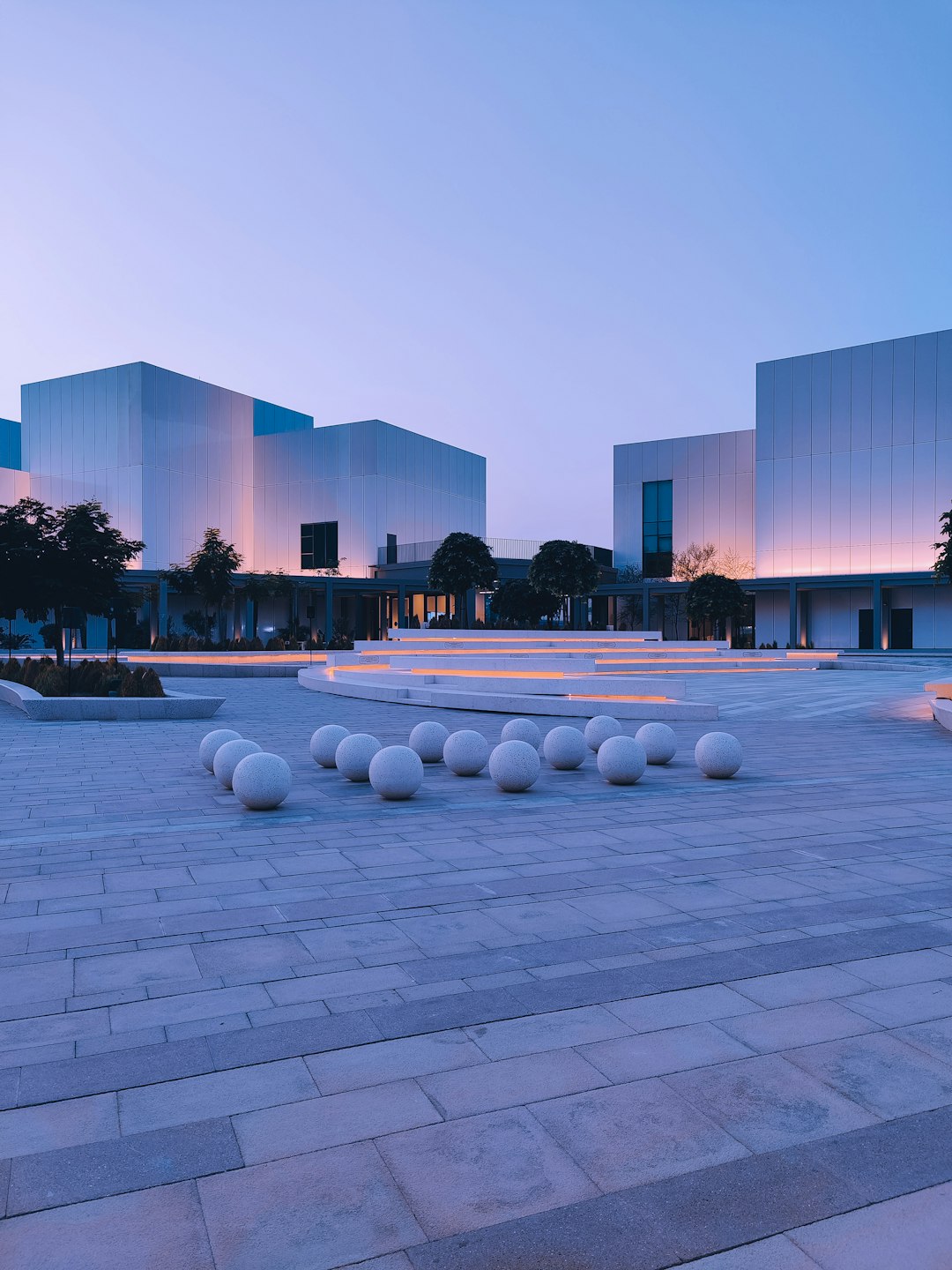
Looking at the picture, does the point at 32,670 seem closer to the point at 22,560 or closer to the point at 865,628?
the point at 22,560

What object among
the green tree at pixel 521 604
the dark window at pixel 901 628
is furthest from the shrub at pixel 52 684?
the dark window at pixel 901 628

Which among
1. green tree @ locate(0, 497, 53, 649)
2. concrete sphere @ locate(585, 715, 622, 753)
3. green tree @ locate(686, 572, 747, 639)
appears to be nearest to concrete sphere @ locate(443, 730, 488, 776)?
concrete sphere @ locate(585, 715, 622, 753)

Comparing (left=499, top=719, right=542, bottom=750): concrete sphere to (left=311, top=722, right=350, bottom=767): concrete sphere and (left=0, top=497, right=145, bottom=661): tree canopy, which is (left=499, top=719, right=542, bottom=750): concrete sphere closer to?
(left=311, top=722, right=350, bottom=767): concrete sphere

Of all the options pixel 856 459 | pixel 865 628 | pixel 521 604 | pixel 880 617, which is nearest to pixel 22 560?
pixel 521 604

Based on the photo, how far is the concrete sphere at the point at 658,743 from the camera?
12.5m

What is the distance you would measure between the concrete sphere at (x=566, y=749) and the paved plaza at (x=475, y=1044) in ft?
9.85

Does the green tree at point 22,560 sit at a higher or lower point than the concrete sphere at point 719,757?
higher

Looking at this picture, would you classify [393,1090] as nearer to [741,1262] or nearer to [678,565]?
[741,1262]

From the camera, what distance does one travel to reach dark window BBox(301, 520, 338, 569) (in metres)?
65.9

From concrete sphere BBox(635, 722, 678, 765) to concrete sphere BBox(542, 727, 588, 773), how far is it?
864 mm

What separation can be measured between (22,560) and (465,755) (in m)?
21.1

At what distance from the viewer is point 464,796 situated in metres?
10.3

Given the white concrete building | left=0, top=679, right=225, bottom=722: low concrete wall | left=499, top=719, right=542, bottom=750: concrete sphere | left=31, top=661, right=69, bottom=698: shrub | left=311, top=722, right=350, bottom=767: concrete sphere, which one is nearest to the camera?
left=311, top=722, right=350, bottom=767: concrete sphere

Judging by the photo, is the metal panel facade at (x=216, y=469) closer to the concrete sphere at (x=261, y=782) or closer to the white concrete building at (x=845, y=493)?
the white concrete building at (x=845, y=493)
